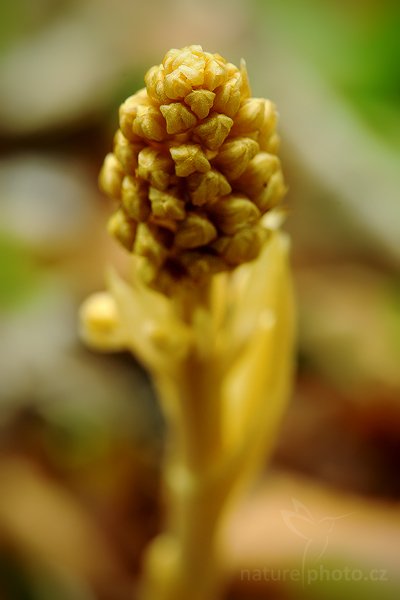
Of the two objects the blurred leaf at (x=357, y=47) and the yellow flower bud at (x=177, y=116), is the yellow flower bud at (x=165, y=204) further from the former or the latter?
the blurred leaf at (x=357, y=47)

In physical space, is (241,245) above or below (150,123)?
below

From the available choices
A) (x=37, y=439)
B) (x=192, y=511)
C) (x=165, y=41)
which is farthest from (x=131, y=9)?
(x=192, y=511)

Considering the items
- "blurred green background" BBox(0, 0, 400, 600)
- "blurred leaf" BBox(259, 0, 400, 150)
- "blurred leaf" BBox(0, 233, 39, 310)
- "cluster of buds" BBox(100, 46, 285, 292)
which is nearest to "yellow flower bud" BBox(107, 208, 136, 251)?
"cluster of buds" BBox(100, 46, 285, 292)

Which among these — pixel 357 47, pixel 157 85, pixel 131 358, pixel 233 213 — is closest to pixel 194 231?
pixel 233 213

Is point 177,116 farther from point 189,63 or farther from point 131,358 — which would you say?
point 131,358

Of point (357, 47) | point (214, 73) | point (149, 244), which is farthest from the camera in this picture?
point (357, 47)

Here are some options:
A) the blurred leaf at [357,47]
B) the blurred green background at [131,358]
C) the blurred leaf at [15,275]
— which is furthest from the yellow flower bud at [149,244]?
the blurred leaf at [357,47]

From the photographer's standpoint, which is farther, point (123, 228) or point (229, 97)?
point (123, 228)
